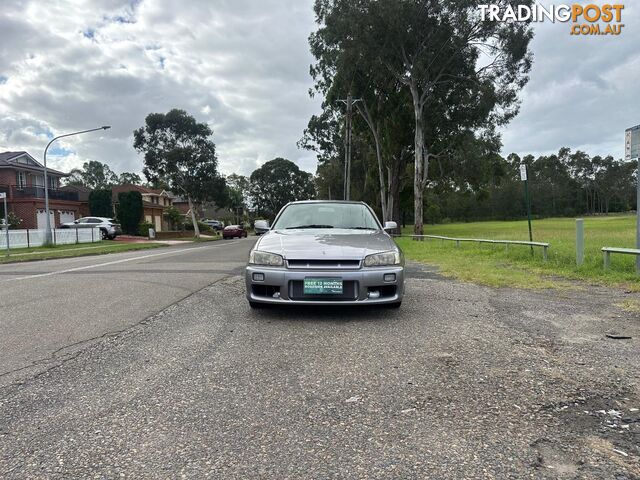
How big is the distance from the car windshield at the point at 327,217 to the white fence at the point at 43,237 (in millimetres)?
24154

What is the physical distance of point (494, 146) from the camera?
98.7ft

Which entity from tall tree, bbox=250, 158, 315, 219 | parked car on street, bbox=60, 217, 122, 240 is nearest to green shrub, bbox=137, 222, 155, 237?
parked car on street, bbox=60, 217, 122, 240

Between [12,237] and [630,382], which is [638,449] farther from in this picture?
[12,237]

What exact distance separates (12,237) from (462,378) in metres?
28.8

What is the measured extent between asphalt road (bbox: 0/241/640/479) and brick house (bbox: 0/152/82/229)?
39472mm

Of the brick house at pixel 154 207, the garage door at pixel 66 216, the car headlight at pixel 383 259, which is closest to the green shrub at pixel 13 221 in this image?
the garage door at pixel 66 216

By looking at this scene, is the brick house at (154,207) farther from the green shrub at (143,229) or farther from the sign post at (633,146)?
the sign post at (633,146)

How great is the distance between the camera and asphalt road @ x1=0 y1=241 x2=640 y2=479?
7.13 feet

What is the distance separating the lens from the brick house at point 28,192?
125 feet

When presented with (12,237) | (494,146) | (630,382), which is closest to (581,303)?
Answer: (630,382)

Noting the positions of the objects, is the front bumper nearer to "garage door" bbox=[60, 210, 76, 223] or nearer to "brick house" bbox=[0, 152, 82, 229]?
"brick house" bbox=[0, 152, 82, 229]

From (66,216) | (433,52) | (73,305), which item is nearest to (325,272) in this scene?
(73,305)

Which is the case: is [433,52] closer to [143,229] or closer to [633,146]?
[633,146]

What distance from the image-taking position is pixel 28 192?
38312 millimetres
